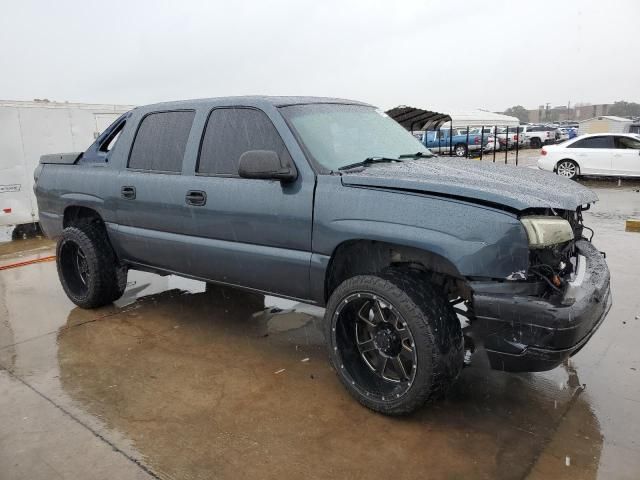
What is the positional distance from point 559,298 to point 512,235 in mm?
399

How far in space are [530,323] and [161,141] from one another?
3.08 metres

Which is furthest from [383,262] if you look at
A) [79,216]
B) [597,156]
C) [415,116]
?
[597,156]

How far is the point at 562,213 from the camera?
2.93 meters

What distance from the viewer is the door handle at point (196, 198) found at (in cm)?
380

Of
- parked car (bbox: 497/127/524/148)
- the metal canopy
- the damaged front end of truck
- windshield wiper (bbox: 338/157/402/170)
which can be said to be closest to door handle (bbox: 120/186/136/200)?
windshield wiper (bbox: 338/157/402/170)

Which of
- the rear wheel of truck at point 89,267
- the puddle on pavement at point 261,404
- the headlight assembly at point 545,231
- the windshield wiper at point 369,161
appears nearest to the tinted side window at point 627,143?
Result: the puddle on pavement at point 261,404

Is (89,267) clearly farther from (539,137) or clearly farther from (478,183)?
(539,137)

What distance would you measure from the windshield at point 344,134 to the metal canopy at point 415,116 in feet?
36.3

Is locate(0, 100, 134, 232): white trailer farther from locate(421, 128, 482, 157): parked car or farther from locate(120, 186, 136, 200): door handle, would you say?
locate(421, 128, 482, 157): parked car

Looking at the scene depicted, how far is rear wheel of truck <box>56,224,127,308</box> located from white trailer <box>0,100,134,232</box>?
5133 millimetres

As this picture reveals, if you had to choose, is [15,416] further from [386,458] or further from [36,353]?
[386,458]

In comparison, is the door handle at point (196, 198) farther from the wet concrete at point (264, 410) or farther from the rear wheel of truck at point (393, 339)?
the rear wheel of truck at point (393, 339)

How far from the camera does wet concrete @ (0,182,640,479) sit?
2.67m

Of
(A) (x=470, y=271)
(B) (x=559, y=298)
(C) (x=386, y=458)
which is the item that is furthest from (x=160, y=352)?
(B) (x=559, y=298)
